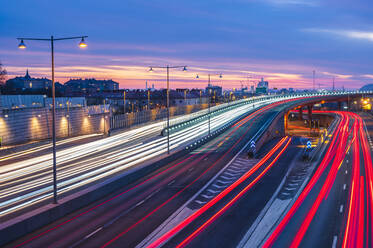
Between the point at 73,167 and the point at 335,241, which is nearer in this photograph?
the point at 335,241

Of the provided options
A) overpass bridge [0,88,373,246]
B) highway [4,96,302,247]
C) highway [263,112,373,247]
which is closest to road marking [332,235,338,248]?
highway [263,112,373,247]

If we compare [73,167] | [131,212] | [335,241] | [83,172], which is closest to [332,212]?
[335,241]

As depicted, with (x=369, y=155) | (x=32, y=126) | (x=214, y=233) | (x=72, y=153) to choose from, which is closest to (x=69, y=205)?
(x=214, y=233)

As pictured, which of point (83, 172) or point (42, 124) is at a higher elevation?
point (42, 124)

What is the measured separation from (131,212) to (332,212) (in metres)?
11.3

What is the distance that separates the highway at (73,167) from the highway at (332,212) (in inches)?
550

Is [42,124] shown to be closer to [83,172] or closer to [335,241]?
[83,172]

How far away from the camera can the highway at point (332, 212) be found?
17169mm

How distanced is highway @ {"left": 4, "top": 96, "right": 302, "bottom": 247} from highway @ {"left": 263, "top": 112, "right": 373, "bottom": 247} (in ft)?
21.4

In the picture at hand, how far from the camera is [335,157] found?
4359 centimetres

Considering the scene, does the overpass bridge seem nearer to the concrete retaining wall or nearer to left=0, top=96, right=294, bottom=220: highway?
left=0, top=96, right=294, bottom=220: highway

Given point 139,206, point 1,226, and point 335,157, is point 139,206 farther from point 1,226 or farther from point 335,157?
point 335,157

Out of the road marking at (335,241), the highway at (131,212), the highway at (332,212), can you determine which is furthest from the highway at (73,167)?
the road marking at (335,241)

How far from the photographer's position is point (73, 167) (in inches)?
1371
